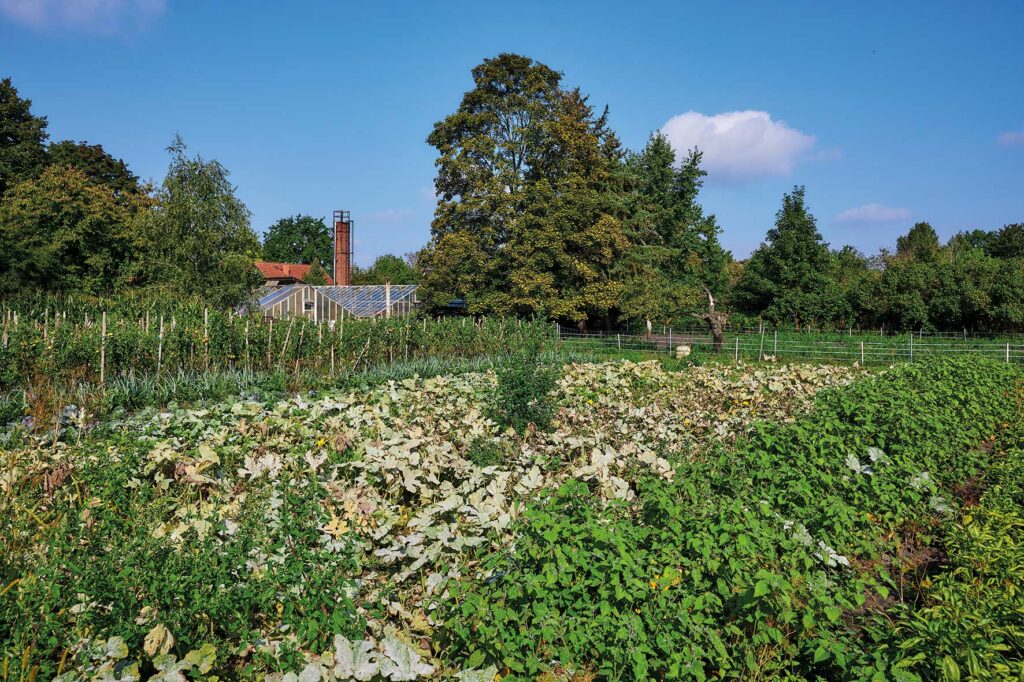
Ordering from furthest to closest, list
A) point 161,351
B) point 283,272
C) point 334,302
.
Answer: point 283,272 → point 334,302 → point 161,351

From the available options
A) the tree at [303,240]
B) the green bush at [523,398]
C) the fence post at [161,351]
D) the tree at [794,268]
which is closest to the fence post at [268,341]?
the fence post at [161,351]

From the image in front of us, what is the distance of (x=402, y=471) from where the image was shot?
500cm

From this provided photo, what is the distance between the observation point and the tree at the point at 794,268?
41.3m

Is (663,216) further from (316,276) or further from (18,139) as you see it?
(316,276)

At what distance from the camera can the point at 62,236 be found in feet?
87.4

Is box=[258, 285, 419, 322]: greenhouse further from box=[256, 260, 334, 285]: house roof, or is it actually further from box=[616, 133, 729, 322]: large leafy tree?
box=[256, 260, 334, 285]: house roof

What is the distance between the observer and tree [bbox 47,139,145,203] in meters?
35.4

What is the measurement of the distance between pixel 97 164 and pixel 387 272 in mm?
31448

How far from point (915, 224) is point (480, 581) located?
72.2 meters

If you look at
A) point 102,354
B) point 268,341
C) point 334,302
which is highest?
point 334,302

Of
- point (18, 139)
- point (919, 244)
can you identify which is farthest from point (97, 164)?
point (919, 244)

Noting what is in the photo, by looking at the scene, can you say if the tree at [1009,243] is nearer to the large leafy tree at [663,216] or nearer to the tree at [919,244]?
the tree at [919,244]

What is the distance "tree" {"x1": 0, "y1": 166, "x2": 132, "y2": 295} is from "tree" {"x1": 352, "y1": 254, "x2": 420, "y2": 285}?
33559mm

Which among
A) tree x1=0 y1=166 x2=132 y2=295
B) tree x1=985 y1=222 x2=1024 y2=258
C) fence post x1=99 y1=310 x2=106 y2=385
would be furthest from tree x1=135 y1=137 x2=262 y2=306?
tree x1=985 y1=222 x2=1024 y2=258
